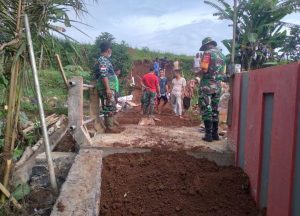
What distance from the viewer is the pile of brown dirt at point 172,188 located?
4.37m

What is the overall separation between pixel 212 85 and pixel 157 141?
1.26 meters

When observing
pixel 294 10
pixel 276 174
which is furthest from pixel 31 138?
pixel 294 10

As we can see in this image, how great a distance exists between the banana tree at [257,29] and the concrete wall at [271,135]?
10.2m

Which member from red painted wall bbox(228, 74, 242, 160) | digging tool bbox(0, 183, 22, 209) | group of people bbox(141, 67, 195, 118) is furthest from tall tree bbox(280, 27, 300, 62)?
digging tool bbox(0, 183, 22, 209)

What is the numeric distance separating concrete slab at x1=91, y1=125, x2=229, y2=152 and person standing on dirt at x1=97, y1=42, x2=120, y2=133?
1.17 feet

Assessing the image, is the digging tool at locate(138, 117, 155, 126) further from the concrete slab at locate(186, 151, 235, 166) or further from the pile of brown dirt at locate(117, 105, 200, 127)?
the concrete slab at locate(186, 151, 235, 166)

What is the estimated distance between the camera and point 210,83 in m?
6.44

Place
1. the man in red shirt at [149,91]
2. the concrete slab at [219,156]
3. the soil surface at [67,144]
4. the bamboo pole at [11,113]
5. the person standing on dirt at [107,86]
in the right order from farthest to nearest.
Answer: the man in red shirt at [149,91]
the person standing on dirt at [107,86]
the soil surface at [67,144]
the concrete slab at [219,156]
the bamboo pole at [11,113]

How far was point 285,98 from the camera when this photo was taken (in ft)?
11.5

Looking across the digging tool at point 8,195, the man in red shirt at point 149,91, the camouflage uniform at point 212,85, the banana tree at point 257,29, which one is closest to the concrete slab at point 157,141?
the camouflage uniform at point 212,85

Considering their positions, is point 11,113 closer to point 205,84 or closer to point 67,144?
point 67,144

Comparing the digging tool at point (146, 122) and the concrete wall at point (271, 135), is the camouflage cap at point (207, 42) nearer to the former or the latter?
the concrete wall at point (271, 135)

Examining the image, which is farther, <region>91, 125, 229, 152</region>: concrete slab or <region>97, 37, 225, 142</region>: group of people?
<region>97, 37, 225, 142</region>: group of people

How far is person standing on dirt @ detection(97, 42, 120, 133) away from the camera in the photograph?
7020mm
